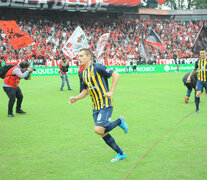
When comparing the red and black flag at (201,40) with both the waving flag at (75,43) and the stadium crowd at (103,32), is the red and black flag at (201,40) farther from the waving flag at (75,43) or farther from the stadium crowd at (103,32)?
the waving flag at (75,43)

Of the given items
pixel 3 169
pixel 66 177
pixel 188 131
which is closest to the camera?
pixel 66 177

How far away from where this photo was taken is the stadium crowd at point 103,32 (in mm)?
36219

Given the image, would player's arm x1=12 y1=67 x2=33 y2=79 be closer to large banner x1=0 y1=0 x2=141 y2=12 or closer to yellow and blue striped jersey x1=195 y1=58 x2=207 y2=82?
yellow and blue striped jersey x1=195 y1=58 x2=207 y2=82

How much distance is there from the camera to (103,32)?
4328 cm

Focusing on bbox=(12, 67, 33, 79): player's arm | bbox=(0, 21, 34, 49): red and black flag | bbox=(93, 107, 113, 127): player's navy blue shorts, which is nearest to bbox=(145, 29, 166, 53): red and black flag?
bbox=(0, 21, 34, 49): red and black flag

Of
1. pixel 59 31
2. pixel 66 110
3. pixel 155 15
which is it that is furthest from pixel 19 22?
pixel 66 110

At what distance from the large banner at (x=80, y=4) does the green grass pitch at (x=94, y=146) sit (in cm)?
2861

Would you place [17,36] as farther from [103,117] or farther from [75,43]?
[103,117]

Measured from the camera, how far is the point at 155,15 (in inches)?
1982

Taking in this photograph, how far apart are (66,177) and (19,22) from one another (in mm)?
37397

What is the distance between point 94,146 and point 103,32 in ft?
125

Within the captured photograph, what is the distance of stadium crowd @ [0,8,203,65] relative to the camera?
3622 cm

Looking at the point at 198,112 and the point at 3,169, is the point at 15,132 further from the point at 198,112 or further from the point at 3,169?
the point at 198,112

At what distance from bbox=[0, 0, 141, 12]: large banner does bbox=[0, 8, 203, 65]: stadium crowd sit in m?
2.79
